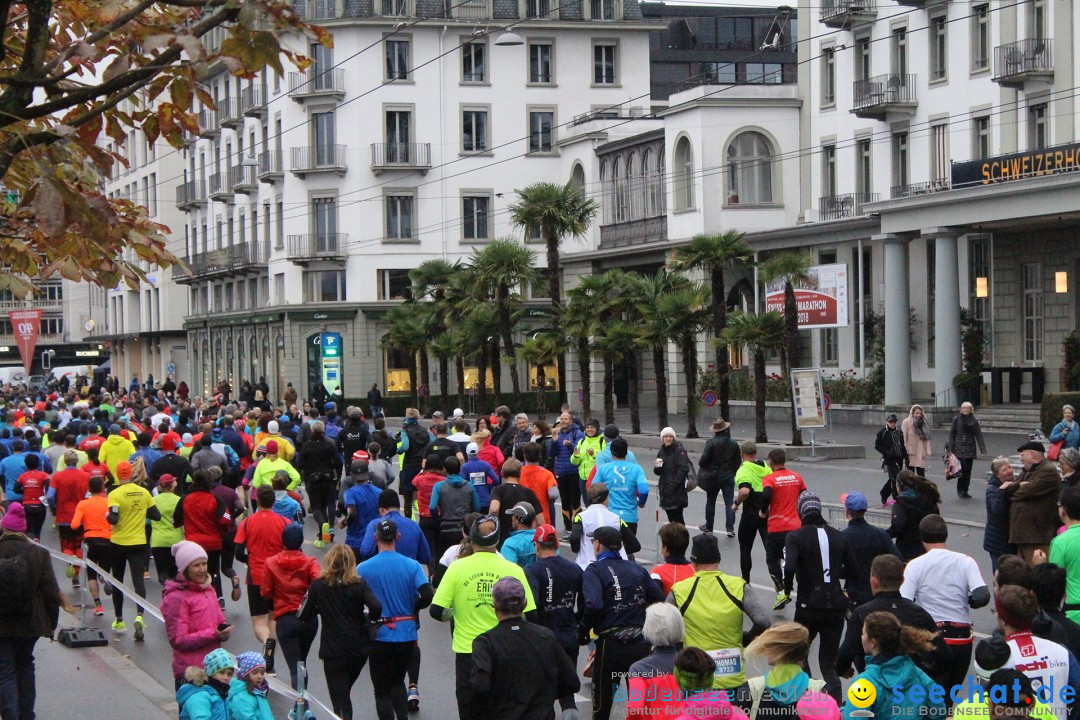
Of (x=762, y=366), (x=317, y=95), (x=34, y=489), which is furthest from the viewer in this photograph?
(x=317, y=95)

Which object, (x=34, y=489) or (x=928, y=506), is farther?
(x=34, y=489)

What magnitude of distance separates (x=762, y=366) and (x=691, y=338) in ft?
8.66

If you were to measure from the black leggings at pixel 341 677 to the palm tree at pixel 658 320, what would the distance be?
88.5ft

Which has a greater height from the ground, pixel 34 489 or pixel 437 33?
pixel 437 33

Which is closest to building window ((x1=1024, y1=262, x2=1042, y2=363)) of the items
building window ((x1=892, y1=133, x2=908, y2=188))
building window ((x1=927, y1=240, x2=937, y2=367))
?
building window ((x1=927, y1=240, x2=937, y2=367))

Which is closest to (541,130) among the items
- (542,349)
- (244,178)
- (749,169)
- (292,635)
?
(244,178)

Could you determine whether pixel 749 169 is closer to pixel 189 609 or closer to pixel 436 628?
pixel 436 628

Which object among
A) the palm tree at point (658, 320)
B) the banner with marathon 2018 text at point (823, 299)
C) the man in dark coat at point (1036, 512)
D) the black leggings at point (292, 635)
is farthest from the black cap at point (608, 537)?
the banner with marathon 2018 text at point (823, 299)

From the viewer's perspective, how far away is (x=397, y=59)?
6188 centimetres

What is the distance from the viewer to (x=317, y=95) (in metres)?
61.3

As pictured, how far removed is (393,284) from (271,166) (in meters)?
8.27

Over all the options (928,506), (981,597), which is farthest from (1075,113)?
(981,597)

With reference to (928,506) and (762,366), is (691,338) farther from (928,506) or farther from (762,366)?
(928,506)

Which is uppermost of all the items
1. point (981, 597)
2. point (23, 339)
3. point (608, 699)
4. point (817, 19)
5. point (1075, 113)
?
point (817, 19)
